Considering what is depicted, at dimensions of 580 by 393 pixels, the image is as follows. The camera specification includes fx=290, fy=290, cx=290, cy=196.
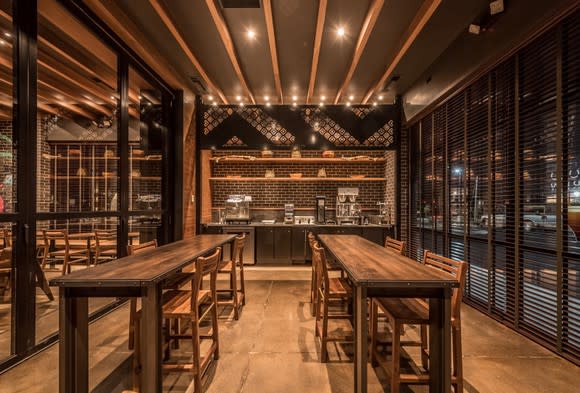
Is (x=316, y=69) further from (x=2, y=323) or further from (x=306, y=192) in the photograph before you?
(x=2, y=323)

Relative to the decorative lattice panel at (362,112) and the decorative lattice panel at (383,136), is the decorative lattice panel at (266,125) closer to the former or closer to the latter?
the decorative lattice panel at (362,112)

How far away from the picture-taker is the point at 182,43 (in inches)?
139

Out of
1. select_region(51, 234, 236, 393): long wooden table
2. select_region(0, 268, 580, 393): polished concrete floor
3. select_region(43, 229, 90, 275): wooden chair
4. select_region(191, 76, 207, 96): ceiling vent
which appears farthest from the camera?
select_region(191, 76, 207, 96): ceiling vent

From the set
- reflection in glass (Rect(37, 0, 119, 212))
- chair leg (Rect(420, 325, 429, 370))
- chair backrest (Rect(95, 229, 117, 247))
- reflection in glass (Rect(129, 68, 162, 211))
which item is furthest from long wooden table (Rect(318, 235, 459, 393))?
reflection in glass (Rect(129, 68, 162, 211))

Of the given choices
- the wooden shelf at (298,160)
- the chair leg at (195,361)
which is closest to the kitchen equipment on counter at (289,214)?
the wooden shelf at (298,160)

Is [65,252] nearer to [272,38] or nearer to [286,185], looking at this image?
[272,38]

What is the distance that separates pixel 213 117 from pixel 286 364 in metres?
4.51

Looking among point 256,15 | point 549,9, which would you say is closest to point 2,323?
point 256,15

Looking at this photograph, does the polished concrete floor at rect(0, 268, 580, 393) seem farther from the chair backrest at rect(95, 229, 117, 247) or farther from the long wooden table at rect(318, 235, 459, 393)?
the chair backrest at rect(95, 229, 117, 247)

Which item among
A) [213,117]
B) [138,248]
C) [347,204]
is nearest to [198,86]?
[213,117]

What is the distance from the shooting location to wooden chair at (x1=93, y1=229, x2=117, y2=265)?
3.52 metres

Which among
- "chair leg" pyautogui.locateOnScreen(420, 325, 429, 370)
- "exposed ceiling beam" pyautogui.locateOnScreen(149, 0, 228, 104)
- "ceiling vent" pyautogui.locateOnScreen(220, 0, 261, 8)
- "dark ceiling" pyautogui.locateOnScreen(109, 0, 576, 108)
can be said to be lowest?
"chair leg" pyautogui.locateOnScreen(420, 325, 429, 370)

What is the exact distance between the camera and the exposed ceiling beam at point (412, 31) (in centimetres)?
290

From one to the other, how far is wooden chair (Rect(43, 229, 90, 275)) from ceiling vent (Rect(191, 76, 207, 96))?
281 centimetres
